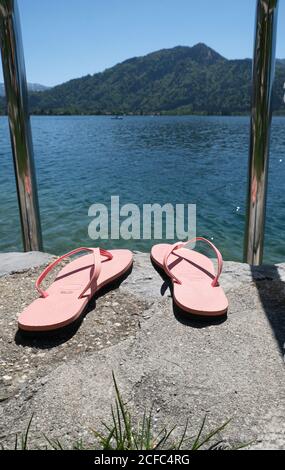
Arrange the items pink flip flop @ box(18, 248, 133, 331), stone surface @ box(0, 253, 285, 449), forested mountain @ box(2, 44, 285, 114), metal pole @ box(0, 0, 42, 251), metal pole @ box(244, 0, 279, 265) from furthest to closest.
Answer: forested mountain @ box(2, 44, 285, 114) → metal pole @ box(0, 0, 42, 251) → metal pole @ box(244, 0, 279, 265) → pink flip flop @ box(18, 248, 133, 331) → stone surface @ box(0, 253, 285, 449)

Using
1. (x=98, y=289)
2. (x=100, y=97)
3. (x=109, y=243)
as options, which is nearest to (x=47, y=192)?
(x=109, y=243)

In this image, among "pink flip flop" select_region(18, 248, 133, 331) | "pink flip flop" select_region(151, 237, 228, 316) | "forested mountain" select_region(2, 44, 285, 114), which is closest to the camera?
"pink flip flop" select_region(18, 248, 133, 331)

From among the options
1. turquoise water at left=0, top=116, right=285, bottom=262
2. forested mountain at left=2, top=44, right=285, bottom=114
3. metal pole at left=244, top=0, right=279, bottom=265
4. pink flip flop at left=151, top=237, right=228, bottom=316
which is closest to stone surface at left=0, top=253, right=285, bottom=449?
pink flip flop at left=151, top=237, right=228, bottom=316

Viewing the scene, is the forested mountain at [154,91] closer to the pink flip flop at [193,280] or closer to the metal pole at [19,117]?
the metal pole at [19,117]

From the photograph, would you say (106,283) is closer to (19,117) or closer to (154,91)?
(19,117)

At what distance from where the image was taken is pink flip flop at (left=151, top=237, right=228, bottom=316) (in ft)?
6.47

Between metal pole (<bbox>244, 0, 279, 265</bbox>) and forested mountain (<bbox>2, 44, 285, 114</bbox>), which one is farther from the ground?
forested mountain (<bbox>2, 44, 285, 114</bbox>)

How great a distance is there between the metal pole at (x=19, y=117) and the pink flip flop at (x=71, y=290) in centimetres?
63

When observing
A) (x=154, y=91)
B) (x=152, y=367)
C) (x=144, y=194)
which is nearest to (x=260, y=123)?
(x=152, y=367)

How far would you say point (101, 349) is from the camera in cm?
174

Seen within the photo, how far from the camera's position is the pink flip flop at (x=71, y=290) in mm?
1868

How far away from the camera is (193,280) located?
7.60 feet

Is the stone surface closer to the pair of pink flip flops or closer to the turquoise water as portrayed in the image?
the pair of pink flip flops

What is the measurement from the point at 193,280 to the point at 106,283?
1.70 ft
